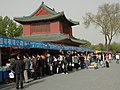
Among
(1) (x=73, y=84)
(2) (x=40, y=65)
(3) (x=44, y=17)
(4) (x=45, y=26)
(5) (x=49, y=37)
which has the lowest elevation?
(1) (x=73, y=84)

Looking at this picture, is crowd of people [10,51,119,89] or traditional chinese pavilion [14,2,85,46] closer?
crowd of people [10,51,119,89]

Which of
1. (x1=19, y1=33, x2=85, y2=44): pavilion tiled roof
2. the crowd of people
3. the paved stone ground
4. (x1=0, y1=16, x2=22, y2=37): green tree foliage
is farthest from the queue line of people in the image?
(x1=0, y1=16, x2=22, y2=37): green tree foliage

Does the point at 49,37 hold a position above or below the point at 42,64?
above

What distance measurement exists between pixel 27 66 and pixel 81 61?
12.0 meters

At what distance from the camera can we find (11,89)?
11.6 m

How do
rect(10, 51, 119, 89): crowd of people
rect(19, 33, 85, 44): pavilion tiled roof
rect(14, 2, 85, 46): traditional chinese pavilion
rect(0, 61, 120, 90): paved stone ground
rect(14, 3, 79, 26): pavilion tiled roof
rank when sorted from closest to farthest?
rect(0, 61, 120, 90): paved stone ground → rect(10, 51, 119, 89): crowd of people → rect(19, 33, 85, 44): pavilion tiled roof → rect(14, 2, 85, 46): traditional chinese pavilion → rect(14, 3, 79, 26): pavilion tiled roof

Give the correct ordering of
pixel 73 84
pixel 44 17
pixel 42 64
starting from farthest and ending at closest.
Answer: pixel 44 17 → pixel 42 64 → pixel 73 84

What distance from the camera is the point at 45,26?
40875mm

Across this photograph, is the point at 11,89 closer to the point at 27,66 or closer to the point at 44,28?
the point at 27,66

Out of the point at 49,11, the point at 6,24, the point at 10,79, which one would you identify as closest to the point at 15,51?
the point at 10,79

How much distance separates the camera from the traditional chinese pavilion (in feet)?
128

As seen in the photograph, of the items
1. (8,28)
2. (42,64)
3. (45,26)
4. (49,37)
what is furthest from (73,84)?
(8,28)

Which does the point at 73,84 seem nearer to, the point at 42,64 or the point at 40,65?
the point at 40,65

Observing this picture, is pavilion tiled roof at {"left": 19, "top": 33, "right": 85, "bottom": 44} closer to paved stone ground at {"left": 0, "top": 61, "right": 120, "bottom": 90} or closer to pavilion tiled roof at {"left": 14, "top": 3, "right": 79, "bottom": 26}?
pavilion tiled roof at {"left": 14, "top": 3, "right": 79, "bottom": 26}
